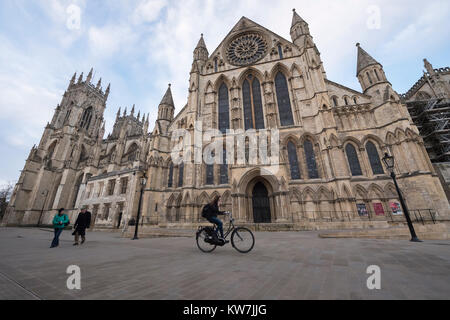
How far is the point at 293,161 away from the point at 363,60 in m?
13.4

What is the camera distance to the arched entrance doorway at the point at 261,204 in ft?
51.6

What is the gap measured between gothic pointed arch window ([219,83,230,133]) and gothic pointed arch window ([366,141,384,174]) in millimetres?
13731

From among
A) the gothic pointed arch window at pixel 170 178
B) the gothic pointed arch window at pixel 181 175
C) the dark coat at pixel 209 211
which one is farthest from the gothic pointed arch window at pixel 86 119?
the dark coat at pixel 209 211

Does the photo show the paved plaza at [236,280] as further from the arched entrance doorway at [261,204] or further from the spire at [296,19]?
the spire at [296,19]

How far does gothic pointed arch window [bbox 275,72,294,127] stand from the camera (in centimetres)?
1828

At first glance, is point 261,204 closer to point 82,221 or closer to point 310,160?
point 310,160

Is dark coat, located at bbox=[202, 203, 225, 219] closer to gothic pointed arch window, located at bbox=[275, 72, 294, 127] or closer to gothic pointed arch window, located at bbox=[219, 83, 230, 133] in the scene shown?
gothic pointed arch window, located at bbox=[219, 83, 230, 133]

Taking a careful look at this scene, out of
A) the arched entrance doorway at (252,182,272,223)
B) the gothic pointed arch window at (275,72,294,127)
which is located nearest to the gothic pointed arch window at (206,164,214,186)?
the arched entrance doorway at (252,182,272,223)

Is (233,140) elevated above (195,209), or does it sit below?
above

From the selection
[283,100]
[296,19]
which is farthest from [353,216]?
[296,19]
